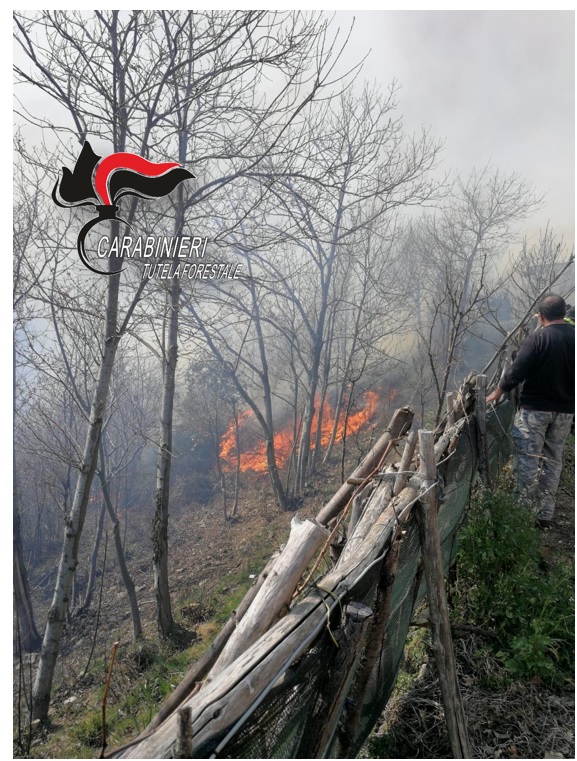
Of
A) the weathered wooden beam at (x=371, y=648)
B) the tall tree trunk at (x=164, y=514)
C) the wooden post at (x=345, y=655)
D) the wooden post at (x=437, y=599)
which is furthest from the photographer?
the tall tree trunk at (x=164, y=514)

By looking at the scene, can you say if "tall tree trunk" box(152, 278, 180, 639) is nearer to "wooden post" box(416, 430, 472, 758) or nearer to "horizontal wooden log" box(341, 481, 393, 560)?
"horizontal wooden log" box(341, 481, 393, 560)

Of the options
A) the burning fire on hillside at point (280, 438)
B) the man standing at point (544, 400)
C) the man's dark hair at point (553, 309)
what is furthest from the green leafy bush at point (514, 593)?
the burning fire on hillside at point (280, 438)

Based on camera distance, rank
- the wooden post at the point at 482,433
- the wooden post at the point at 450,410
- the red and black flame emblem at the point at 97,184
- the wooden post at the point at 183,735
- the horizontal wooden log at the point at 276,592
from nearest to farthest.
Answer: the wooden post at the point at 183,735 < the horizontal wooden log at the point at 276,592 < the wooden post at the point at 450,410 < the wooden post at the point at 482,433 < the red and black flame emblem at the point at 97,184

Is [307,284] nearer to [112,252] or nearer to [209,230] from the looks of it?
[209,230]

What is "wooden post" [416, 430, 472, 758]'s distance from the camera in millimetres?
2303

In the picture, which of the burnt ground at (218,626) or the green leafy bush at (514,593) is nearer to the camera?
the burnt ground at (218,626)

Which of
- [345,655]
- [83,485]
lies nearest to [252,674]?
[345,655]

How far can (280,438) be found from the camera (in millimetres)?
21609

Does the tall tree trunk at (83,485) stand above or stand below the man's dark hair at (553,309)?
below

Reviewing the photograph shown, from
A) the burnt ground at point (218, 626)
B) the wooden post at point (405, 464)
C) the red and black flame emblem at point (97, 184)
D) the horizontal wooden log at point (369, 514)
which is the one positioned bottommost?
the burnt ground at point (218, 626)

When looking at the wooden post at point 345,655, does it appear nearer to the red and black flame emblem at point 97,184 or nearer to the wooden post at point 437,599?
the wooden post at point 437,599

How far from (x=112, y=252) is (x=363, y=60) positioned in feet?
10.4

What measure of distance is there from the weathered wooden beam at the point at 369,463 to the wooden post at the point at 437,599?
50 cm

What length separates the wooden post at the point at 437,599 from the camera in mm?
2303
